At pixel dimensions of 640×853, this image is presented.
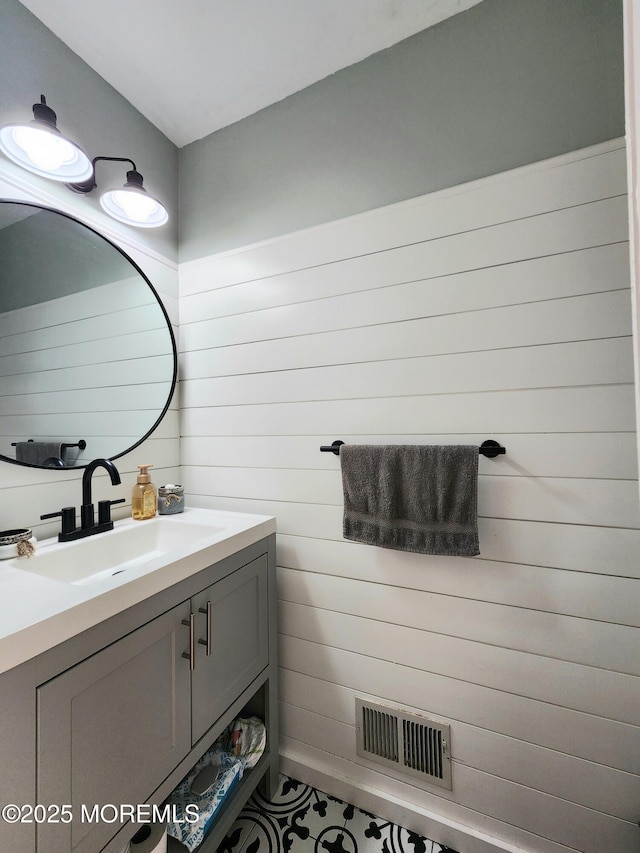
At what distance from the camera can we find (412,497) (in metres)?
1.11

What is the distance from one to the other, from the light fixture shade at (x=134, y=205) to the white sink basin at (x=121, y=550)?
1.06 metres

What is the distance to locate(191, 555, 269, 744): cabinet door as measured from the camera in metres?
0.96

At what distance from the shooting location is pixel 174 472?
1565 mm

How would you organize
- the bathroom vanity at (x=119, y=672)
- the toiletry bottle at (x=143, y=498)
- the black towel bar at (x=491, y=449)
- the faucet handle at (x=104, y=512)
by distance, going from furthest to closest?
the toiletry bottle at (x=143, y=498), the faucet handle at (x=104, y=512), the black towel bar at (x=491, y=449), the bathroom vanity at (x=119, y=672)

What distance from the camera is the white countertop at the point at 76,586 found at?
24.5 inches

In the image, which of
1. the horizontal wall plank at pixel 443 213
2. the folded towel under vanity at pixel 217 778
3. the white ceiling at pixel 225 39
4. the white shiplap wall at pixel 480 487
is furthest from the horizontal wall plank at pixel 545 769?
the white ceiling at pixel 225 39

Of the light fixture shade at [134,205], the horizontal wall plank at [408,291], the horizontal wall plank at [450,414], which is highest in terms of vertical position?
the light fixture shade at [134,205]

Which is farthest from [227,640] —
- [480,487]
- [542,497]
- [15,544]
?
[542,497]

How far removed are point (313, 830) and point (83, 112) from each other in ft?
7.85

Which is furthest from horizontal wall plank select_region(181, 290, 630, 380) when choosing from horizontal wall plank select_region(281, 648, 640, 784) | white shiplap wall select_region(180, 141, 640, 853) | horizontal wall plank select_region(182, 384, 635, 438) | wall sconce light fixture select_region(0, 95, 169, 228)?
horizontal wall plank select_region(281, 648, 640, 784)

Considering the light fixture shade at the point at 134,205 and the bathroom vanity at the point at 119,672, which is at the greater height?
the light fixture shade at the point at 134,205

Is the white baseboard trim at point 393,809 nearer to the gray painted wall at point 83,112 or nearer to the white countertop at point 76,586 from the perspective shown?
the white countertop at point 76,586

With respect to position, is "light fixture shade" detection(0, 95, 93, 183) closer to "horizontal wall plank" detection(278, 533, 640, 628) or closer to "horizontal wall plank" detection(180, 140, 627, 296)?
"horizontal wall plank" detection(180, 140, 627, 296)

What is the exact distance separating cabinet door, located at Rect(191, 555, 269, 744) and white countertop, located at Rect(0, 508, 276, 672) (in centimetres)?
10
